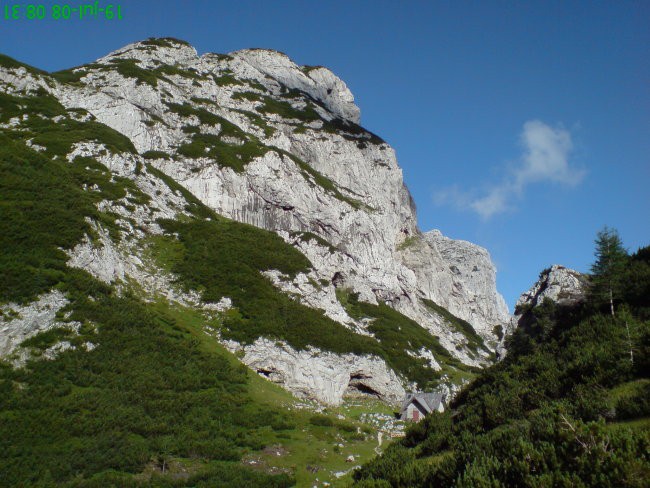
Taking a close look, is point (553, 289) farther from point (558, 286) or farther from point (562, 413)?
point (562, 413)

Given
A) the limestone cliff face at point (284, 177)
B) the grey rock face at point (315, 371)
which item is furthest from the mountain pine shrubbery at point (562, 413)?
the limestone cliff face at point (284, 177)

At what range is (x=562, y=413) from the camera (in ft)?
34.7

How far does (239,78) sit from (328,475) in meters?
127

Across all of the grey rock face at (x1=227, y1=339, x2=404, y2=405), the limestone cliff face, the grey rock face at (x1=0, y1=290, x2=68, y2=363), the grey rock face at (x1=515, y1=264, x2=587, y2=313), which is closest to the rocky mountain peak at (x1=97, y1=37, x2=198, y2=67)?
the limestone cliff face

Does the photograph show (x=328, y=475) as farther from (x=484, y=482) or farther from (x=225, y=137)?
(x=225, y=137)

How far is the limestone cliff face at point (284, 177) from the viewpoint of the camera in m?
45.1

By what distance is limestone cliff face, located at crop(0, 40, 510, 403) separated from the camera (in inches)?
1777

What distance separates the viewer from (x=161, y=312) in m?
35.7

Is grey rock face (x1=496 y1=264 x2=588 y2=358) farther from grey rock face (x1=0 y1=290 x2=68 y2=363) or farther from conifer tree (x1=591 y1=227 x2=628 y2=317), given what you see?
grey rock face (x1=0 y1=290 x2=68 y2=363)

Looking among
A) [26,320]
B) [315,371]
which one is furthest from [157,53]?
[26,320]

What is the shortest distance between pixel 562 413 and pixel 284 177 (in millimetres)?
76537

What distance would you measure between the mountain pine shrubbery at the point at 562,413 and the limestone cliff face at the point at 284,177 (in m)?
20.8

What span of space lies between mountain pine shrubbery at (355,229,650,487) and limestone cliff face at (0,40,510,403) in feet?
68.2

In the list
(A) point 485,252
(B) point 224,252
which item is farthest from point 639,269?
(A) point 485,252
